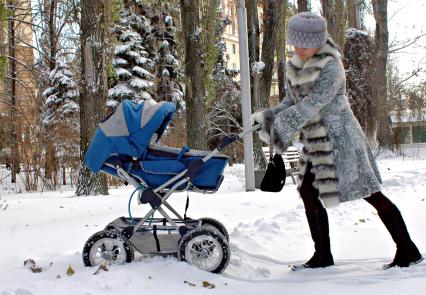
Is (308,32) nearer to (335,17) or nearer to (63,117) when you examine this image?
(335,17)

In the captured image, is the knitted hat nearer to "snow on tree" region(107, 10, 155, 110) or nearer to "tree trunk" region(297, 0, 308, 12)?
"tree trunk" region(297, 0, 308, 12)

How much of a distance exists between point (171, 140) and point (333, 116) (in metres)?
15.6

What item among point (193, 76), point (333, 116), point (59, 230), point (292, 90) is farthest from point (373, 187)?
point (193, 76)

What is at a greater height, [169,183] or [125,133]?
[125,133]

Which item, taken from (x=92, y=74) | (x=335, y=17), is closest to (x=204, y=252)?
(x=92, y=74)

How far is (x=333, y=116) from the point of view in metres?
3.84

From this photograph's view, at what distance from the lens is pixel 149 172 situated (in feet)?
12.5

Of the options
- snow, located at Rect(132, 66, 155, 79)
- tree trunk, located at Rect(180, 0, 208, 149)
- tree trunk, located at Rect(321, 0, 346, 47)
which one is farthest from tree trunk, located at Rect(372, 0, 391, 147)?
tree trunk, located at Rect(180, 0, 208, 149)

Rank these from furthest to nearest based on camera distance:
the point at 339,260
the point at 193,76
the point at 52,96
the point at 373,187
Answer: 1. the point at 52,96
2. the point at 193,76
3. the point at 339,260
4. the point at 373,187

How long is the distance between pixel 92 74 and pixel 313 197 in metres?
5.91

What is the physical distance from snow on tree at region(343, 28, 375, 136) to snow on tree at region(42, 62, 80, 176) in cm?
1227

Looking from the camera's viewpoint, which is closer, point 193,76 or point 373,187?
point 373,187

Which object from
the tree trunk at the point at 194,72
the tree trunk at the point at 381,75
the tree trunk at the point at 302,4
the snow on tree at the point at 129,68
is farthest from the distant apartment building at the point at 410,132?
the tree trunk at the point at 194,72

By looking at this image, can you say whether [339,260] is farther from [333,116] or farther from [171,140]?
[171,140]
